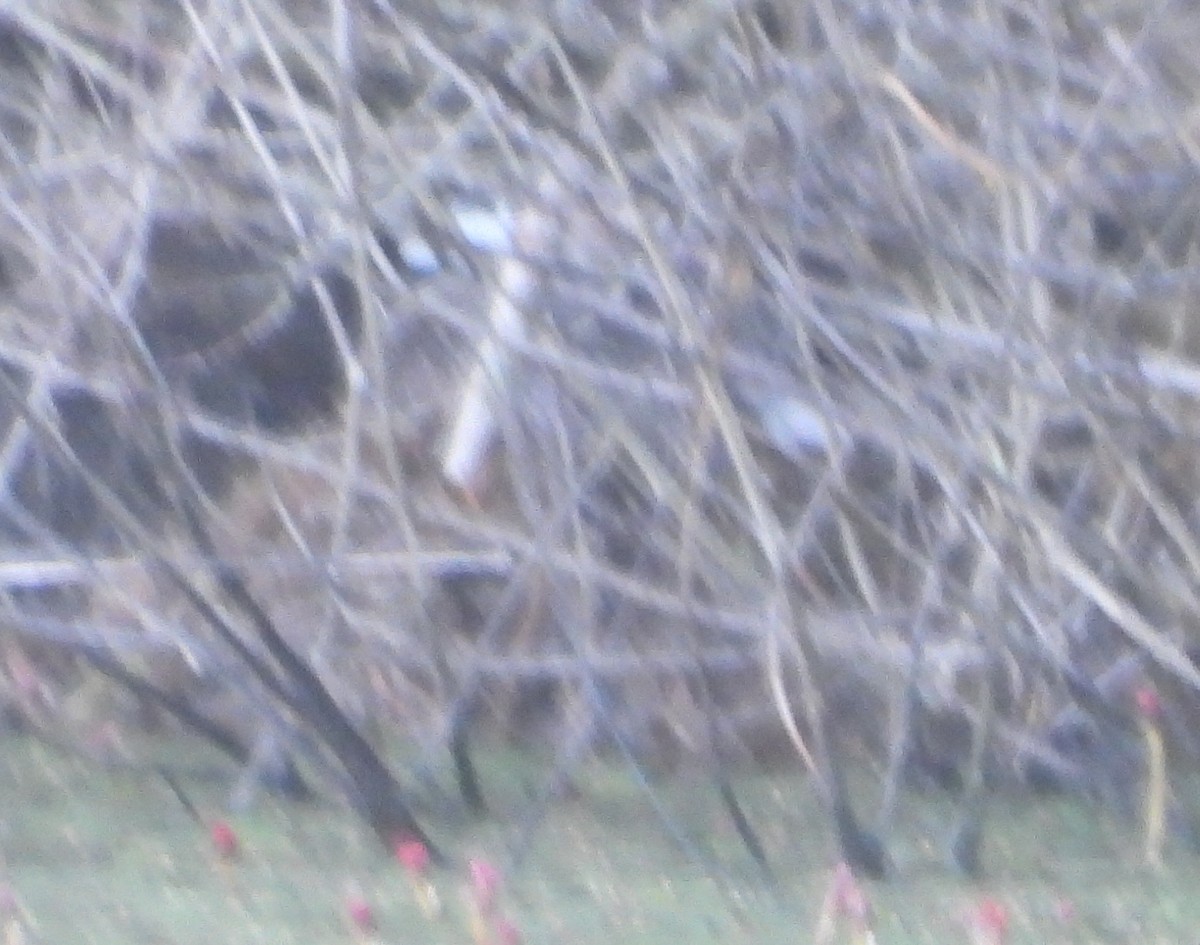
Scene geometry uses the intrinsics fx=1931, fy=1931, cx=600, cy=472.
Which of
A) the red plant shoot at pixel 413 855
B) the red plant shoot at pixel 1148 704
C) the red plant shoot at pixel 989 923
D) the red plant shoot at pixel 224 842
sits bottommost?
the red plant shoot at pixel 1148 704

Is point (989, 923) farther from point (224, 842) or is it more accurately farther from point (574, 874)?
point (224, 842)

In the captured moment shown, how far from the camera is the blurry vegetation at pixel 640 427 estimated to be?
2156 mm

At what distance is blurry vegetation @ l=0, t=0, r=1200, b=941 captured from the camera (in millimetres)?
2156

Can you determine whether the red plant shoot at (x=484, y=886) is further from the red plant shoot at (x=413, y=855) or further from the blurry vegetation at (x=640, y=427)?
the blurry vegetation at (x=640, y=427)

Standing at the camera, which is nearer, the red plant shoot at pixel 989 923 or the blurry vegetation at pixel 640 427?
the red plant shoot at pixel 989 923

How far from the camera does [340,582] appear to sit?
2.62 metres

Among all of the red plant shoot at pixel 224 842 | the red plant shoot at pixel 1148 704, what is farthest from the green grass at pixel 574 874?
the red plant shoot at pixel 1148 704

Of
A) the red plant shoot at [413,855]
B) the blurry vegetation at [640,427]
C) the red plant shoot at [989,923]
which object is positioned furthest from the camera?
the blurry vegetation at [640,427]

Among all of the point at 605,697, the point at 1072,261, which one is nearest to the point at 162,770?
the point at 605,697

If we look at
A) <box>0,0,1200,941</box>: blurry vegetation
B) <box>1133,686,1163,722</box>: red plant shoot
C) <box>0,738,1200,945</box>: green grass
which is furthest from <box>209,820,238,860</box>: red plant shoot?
<box>1133,686,1163,722</box>: red plant shoot

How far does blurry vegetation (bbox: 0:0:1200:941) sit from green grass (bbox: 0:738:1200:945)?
0.07ft

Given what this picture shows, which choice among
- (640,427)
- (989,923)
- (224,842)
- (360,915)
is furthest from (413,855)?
(640,427)

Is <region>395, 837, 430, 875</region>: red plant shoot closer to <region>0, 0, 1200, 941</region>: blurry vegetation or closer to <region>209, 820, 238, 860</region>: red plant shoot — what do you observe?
<region>0, 0, 1200, 941</region>: blurry vegetation

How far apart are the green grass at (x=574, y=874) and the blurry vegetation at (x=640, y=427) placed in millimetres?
21
